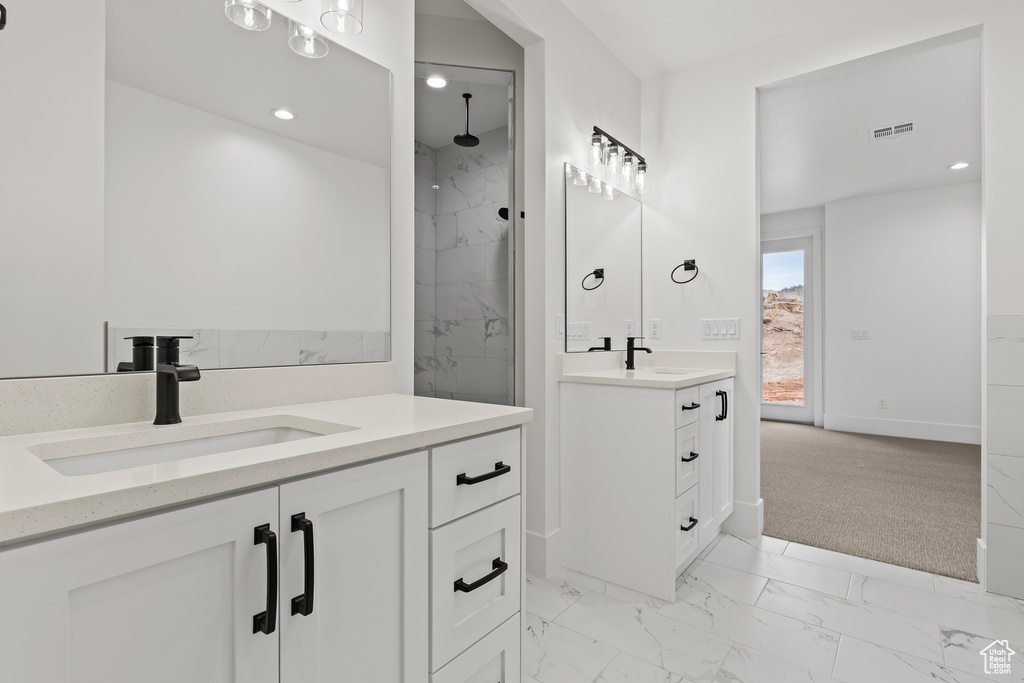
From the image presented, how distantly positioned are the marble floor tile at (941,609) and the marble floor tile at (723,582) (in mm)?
366

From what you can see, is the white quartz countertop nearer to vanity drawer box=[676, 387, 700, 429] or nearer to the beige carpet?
vanity drawer box=[676, 387, 700, 429]

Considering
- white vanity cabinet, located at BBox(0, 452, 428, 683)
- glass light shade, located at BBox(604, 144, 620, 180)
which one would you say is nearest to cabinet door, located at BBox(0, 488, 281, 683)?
white vanity cabinet, located at BBox(0, 452, 428, 683)

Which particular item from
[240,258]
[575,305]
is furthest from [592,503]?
[240,258]

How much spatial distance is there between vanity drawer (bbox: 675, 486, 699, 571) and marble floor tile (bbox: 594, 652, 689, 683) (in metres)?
0.52

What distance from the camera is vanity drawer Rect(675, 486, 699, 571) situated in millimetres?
2047

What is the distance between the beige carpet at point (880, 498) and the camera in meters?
2.47

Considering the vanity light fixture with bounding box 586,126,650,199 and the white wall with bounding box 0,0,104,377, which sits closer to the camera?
the white wall with bounding box 0,0,104,377

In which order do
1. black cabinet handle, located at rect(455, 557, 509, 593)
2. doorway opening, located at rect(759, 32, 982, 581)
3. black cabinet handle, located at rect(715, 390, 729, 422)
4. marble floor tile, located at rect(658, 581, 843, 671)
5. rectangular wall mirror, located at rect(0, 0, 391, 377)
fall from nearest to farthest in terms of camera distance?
rectangular wall mirror, located at rect(0, 0, 391, 377) < black cabinet handle, located at rect(455, 557, 509, 593) < marble floor tile, located at rect(658, 581, 843, 671) < black cabinet handle, located at rect(715, 390, 729, 422) < doorway opening, located at rect(759, 32, 982, 581)

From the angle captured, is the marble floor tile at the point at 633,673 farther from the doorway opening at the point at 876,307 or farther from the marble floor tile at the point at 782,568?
the doorway opening at the point at 876,307

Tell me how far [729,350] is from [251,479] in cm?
255

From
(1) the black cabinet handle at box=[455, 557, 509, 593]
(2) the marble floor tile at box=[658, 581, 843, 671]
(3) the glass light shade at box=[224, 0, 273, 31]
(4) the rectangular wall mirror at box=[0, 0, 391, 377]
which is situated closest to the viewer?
(4) the rectangular wall mirror at box=[0, 0, 391, 377]

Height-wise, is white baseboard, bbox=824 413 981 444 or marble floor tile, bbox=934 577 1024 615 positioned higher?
white baseboard, bbox=824 413 981 444

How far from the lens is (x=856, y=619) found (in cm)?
186

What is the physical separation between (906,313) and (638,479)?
15.4 feet
